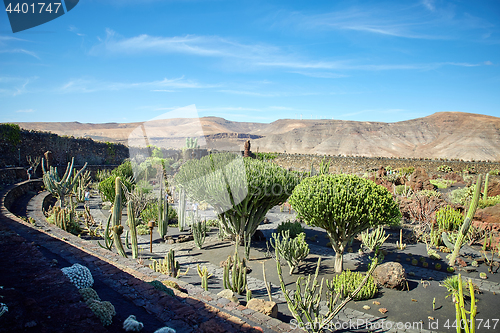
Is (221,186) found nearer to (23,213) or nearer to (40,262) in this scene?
(40,262)

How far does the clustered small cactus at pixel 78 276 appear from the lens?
384 cm

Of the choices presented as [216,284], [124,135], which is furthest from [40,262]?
[124,135]

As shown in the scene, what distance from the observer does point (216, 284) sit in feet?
23.6

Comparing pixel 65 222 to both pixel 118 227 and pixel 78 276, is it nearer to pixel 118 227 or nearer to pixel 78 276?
pixel 118 227

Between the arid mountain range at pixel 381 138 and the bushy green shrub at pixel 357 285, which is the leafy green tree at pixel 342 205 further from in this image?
the arid mountain range at pixel 381 138

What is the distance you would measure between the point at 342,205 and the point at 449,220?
20.2 ft

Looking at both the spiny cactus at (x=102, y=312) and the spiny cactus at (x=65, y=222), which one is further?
the spiny cactus at (x=65, y=222)

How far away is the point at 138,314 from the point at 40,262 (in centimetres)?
187

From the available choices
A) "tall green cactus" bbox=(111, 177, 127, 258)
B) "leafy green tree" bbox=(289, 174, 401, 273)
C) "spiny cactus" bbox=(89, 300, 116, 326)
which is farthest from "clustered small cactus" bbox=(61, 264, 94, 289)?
"leafy green tree" bbox=(289, 174, 401, 273)

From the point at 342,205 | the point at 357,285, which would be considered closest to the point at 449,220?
the point at 342,205

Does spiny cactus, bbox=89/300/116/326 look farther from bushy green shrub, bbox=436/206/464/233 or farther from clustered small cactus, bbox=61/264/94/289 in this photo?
bushy green shrub, bbox=436/206/464/233

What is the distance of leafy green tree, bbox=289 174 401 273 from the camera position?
6.97m

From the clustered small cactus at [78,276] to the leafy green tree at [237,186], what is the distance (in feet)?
16.2

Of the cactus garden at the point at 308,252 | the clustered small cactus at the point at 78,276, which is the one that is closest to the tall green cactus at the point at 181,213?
the cactus garden at the point at 308,252
